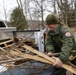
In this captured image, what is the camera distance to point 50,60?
362 cm

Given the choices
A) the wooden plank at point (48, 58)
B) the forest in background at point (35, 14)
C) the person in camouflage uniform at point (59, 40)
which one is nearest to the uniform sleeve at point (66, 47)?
the person in camouflage uniform at point (59, 40)

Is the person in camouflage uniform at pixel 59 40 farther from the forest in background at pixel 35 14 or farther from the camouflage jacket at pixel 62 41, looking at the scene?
the forest in background at pixel 35 14

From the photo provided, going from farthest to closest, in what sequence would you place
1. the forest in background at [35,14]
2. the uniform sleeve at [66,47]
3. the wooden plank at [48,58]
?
the forest in background at [35,14] → the uniform sleeve at [66,47] → the wooden plank at [48,58]

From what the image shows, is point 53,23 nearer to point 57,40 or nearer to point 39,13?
point 57,40

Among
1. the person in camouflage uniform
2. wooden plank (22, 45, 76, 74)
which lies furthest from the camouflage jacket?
wooden plank (22, 45, 76, 74)

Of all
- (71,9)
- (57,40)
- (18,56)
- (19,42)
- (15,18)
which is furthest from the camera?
(15,18)

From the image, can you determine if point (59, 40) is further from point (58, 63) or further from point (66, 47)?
point (58, 63)

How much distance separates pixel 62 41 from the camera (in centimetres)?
411

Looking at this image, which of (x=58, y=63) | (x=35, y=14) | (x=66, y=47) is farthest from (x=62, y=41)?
(x=35, y=14)

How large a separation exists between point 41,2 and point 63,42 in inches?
1083

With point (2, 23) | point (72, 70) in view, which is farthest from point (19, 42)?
point (2, 23)

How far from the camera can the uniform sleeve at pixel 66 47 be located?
3.77 meters

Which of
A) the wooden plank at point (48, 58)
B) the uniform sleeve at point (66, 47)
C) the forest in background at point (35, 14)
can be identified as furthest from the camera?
the forest in background at point (35, 14)

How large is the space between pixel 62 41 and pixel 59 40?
0.37 ft
